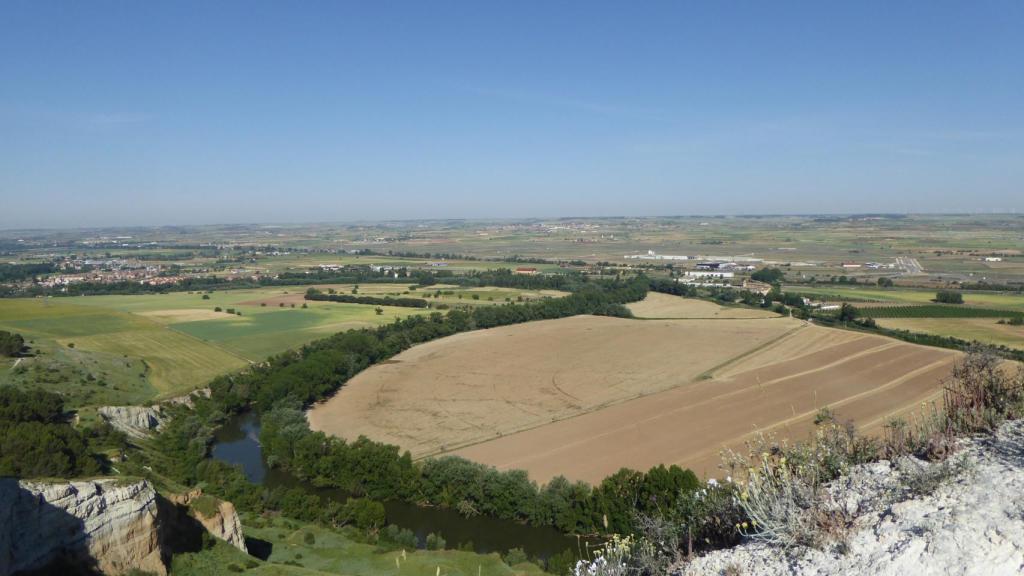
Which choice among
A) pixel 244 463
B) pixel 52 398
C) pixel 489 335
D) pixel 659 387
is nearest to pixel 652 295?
pixel 489 335

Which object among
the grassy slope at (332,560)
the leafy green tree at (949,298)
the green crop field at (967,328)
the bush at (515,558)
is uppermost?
the leafy green tree at (949,298)

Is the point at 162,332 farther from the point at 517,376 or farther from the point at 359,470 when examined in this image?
the point at 359,470

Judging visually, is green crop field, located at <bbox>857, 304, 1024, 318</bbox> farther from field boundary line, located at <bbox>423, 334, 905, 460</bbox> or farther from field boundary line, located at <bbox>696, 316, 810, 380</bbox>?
field boundary line, located at <bbox>423, 334, 905, 460</bbox>

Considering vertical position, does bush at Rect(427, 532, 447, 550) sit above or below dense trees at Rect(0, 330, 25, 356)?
below

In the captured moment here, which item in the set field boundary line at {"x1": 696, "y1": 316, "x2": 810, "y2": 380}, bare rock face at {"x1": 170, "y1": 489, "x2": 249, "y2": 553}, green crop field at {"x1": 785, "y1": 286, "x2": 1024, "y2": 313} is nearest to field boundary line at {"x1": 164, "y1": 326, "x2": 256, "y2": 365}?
bare rock face at {"x1": 170, "y1": 489, "x2": 249, "y2": 553}

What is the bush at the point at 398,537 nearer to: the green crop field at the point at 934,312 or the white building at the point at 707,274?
the green crop field at the point at 934,312

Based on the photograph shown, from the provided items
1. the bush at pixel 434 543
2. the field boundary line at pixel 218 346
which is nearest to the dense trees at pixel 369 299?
the field boundary line at pixel 218 346
